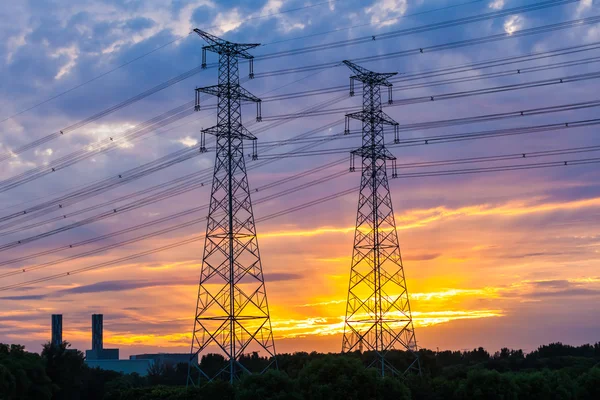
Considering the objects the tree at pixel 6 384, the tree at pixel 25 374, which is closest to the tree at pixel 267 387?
the tree at pixel 6 384

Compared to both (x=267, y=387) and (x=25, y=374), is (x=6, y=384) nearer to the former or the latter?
(x=25, y=374)

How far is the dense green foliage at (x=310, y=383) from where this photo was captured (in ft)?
246

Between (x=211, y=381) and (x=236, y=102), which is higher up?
(x=236, y=102)

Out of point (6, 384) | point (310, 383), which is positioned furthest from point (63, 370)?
point (310, 383)

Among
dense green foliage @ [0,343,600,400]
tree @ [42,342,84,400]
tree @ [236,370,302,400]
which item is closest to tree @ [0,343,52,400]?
dense green foliage @ [0,343,600,400]

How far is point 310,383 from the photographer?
7856 centimetres

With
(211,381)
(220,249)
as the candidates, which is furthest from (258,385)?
(220,249)

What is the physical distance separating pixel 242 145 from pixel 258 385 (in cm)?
2227

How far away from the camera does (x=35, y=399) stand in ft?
344

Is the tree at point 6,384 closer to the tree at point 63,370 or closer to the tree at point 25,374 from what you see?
the tree at point 25,374

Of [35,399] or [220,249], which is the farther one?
[35,399]

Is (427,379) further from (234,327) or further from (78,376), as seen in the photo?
(78,376)

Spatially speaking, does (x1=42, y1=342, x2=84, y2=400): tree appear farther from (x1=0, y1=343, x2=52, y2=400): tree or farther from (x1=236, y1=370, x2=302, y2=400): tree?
(x1=236, y1=370, x2=302, y2=400): tree

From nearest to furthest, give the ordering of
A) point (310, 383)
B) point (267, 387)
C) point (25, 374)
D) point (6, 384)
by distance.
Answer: point (267, 387) < point (310, 383) < point (6, 384) < point (25, 374)
